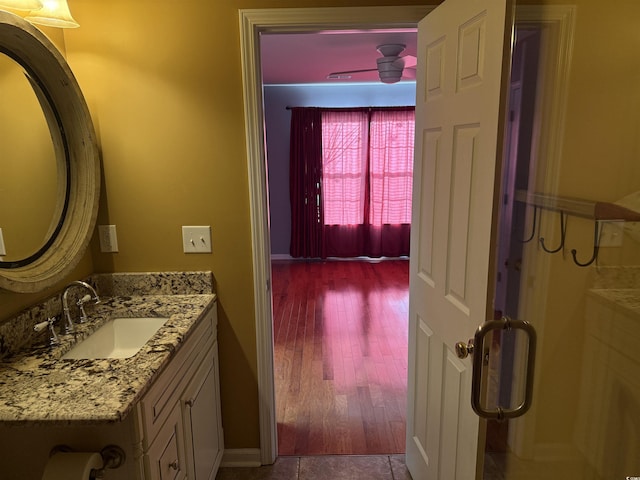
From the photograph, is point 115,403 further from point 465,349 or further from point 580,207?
point 580,207

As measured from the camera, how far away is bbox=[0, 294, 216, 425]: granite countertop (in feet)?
3.51

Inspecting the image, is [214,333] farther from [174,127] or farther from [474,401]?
[474,401]

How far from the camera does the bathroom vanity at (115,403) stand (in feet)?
3.60

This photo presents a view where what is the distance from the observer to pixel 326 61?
4328mm

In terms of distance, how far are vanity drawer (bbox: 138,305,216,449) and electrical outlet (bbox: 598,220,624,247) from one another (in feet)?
4.27

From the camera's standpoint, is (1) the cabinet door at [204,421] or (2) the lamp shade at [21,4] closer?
(2) the lamp shade at [21,4]

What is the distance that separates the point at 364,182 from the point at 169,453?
16.3ft

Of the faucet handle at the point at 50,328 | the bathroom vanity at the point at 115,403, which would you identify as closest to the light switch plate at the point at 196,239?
the bathroom vanity at the point at 115,403

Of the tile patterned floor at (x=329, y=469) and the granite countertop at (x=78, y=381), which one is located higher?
the granite countertop at (x=78, y=381)

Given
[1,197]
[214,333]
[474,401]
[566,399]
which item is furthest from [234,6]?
[566,399]

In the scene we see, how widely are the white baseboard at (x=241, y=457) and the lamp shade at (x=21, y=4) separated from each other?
6.60 feet

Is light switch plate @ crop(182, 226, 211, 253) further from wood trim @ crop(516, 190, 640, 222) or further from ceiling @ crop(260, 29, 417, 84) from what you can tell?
ceiling @ crop(260, 29, 417, 84)

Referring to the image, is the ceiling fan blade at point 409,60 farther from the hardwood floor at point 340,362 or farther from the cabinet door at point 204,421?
the cabinet door at point 204,421

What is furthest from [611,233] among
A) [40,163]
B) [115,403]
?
[40,163]
